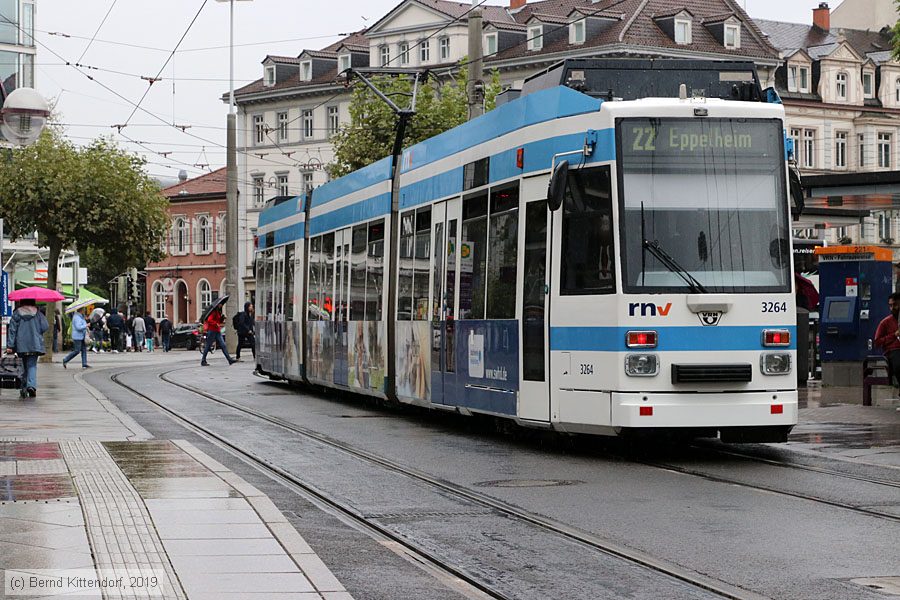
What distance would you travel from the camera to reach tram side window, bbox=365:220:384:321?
20656 millimetres

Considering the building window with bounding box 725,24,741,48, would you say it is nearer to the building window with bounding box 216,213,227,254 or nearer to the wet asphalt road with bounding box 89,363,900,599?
the building window with bounding box 216,213,227,254

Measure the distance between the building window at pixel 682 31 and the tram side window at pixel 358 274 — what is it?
185 feet

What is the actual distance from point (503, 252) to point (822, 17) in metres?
75.5

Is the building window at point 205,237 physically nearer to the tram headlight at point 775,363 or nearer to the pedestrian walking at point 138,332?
the pedestrian walking at point 138,332

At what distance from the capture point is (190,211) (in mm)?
101688

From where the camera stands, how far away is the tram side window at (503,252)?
1534 centimetres

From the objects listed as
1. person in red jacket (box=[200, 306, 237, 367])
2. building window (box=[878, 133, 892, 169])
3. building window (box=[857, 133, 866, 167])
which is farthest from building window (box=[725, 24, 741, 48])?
person in red jacket (box=[200, 306, 237, 367])

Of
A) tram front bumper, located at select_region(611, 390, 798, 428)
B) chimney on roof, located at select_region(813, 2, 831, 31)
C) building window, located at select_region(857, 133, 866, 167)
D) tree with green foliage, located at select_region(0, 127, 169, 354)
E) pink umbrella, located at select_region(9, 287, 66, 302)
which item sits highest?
chimney on roof, located at select_region(813, 2, 831, 31)

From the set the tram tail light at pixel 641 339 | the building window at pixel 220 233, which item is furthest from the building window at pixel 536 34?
the tram tail light at pixel 641 339

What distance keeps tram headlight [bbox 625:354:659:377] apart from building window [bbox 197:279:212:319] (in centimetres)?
8703

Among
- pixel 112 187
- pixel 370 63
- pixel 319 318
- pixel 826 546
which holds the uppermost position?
pixel 370 63

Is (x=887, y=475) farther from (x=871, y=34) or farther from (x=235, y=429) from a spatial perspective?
(x=871, y=34)

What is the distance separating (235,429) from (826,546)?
34.1ft

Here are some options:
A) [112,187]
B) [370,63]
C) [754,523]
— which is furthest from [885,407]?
[370,63]
